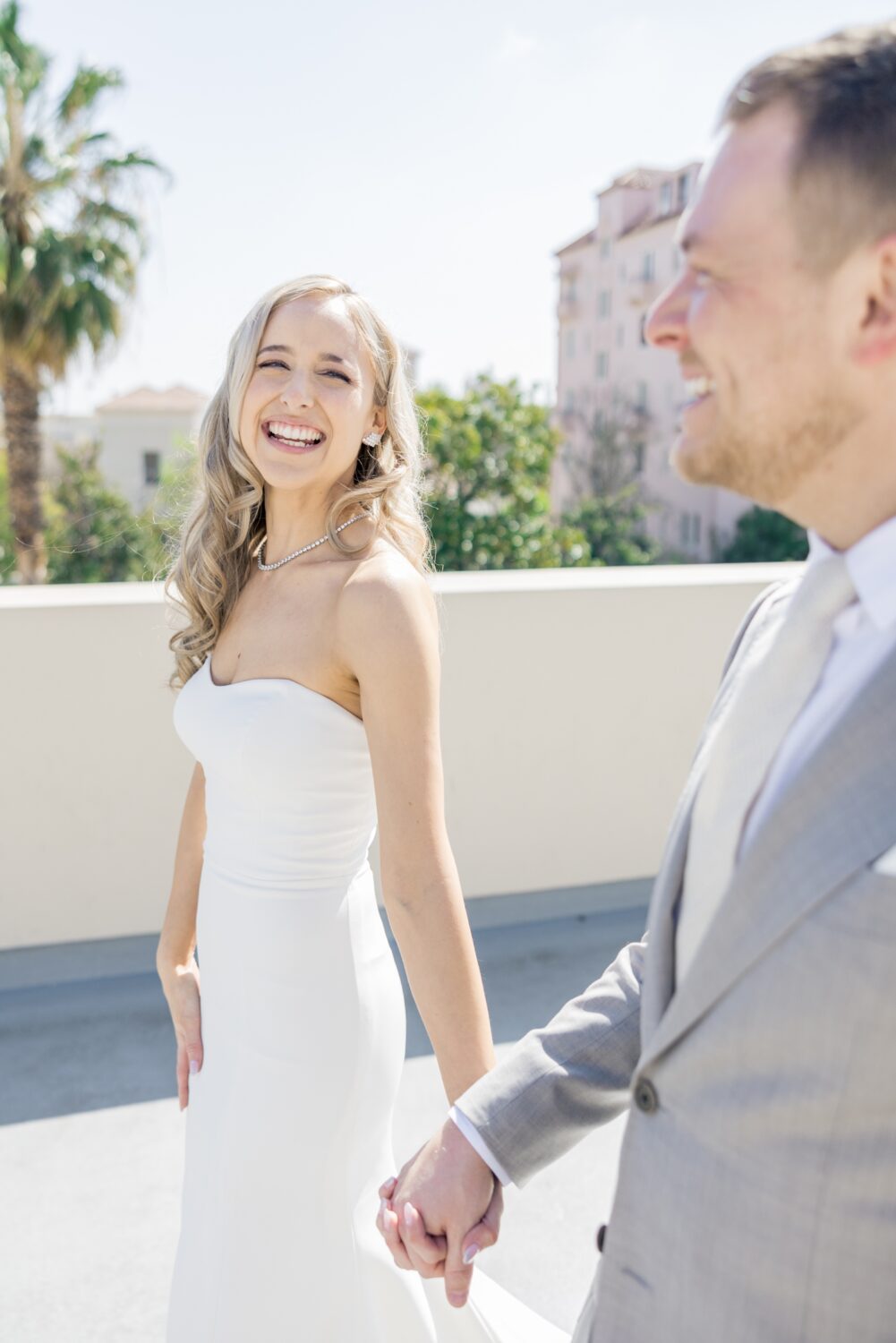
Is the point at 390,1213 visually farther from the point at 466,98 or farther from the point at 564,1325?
the point at 466,98

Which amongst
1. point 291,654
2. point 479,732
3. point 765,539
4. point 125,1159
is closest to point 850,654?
point 291,654

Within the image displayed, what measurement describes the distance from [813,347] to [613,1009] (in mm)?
693

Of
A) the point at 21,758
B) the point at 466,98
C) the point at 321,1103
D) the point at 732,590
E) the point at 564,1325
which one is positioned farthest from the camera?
the point at 466,98

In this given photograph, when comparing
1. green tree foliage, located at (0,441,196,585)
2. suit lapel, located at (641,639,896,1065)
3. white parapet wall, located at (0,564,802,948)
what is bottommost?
green tree foliage, located at (0,441,196,585)

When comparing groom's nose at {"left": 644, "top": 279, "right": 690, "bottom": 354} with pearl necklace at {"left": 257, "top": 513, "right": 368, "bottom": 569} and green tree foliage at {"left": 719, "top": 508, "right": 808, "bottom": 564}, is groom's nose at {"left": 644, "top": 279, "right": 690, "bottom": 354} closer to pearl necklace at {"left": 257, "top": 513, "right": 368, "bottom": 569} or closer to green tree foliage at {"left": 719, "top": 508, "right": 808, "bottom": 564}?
pearl necklace at {"left": 257, "top": 513, "right": 368, "bottom": 569}

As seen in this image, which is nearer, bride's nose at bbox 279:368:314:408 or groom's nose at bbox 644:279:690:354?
groom's nose at bbox 644:279:690:354

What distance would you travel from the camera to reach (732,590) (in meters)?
4.57

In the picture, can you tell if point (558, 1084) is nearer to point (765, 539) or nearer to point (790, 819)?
point (790, 819)

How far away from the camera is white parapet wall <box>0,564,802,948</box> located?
3.86 m

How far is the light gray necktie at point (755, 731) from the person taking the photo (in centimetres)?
93

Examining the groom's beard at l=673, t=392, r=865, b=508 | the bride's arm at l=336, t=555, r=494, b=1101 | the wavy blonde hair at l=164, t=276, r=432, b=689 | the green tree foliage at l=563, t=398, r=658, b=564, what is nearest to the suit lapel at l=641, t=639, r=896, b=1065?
the groom's beard at l=673, t=392, r=865, b=508

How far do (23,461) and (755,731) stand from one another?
19756mm

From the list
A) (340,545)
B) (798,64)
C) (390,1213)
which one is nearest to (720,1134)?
(390,1213)

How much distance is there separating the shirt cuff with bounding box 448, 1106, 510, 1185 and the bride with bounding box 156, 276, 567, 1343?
0.41 metres
